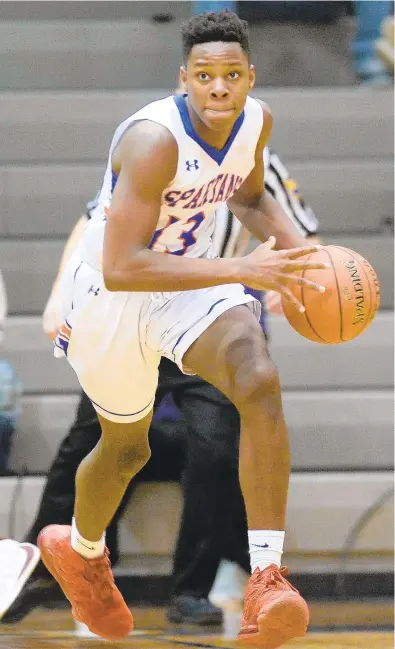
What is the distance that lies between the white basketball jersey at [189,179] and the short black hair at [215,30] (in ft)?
0.63

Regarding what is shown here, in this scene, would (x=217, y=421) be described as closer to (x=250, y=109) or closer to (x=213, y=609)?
(x=213, y=609)

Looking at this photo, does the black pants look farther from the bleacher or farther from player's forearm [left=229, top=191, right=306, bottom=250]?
player's forearm [left=229, top=191, right=306, bottom=250]

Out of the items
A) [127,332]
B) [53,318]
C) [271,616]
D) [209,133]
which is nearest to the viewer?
[271,616]

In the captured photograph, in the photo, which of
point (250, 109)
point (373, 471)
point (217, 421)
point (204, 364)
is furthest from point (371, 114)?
point (204, 364)

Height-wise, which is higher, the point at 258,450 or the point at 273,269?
the point at 273,269

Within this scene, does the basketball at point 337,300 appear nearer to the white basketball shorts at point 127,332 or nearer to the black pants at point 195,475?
the white basketball shorts at point 127,332

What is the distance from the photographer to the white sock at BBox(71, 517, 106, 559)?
373cm

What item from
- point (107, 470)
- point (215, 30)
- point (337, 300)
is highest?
point (215, 30)

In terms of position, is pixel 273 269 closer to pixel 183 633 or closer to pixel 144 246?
pixel 144 246

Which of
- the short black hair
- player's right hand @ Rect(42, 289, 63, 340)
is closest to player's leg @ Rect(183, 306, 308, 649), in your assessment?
the short black hair

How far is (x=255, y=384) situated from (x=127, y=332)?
1.76 ft

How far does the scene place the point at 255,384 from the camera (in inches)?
115

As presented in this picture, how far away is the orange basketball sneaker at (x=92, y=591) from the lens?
3727mm

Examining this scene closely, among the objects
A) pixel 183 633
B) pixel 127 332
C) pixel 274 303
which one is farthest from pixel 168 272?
pixel 183 633
